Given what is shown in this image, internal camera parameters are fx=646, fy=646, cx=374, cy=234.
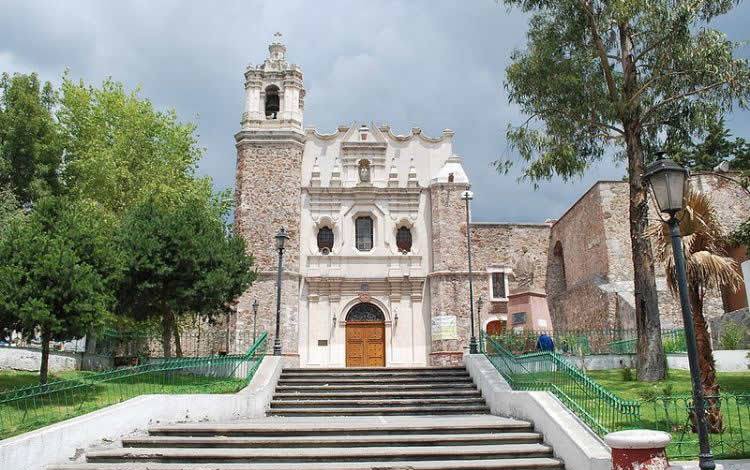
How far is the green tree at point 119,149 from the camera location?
2359cm

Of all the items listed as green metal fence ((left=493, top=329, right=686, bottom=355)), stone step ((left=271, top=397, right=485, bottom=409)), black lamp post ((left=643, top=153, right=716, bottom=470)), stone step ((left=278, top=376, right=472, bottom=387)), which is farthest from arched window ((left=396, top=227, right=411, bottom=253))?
black lamp post ((left=643, top=153, right=716, bottom=470))

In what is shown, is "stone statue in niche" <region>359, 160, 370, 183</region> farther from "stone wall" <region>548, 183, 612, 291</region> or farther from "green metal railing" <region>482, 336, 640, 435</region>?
"green metal railing" <region>482, 336, 640, 435</region>

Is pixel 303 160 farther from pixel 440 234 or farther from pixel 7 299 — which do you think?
pixel 7 299

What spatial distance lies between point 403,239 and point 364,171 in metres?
3.09

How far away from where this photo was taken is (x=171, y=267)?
631 inches

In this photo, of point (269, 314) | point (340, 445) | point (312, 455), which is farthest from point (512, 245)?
point (312, 455)

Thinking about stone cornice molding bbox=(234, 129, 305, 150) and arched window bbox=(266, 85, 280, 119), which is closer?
stone cornice molding bbox=(234, 129, 305, 150)

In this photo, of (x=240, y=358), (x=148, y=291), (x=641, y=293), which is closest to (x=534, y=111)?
(x=641, y=293)

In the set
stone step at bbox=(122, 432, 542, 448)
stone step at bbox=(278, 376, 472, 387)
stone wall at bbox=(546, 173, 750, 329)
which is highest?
stone wall at bbox=(546, 173, 750, 329)

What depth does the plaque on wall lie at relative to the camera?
75.8ft

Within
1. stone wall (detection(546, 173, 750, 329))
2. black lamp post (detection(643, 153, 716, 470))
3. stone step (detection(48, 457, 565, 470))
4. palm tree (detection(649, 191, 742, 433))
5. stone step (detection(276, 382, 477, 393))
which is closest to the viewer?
black lamp post (detection(643, 153, 716, 470))

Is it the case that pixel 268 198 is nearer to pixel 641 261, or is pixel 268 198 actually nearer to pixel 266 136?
pixel 266 136

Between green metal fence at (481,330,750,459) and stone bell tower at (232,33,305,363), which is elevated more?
stone bell tower at (232,33,305,363)

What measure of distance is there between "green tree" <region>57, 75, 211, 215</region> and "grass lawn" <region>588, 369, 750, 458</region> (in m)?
17.5
